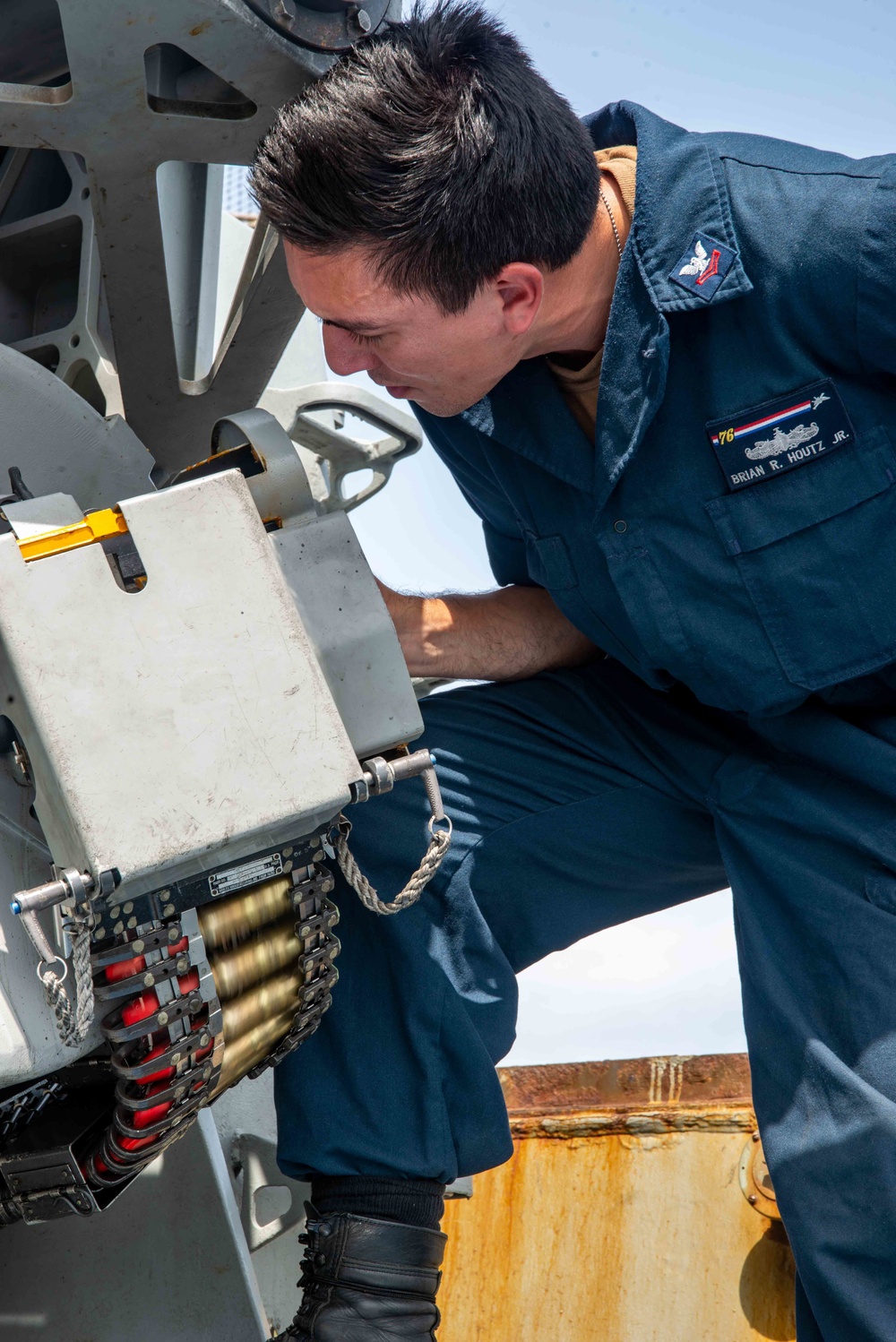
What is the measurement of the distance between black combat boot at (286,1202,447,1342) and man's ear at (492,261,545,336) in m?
1.03

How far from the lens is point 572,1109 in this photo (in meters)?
2.46

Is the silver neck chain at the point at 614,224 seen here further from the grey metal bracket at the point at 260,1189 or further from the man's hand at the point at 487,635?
the grey metal bracket at the point at 260,1189

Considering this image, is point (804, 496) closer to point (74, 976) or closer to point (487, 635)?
point (487, 635)

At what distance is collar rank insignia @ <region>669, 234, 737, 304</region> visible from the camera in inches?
60.5

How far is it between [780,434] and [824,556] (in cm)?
15

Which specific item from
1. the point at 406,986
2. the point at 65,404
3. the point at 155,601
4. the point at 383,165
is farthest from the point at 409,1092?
the point at 383,165

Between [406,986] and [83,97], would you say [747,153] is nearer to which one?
[83,97]

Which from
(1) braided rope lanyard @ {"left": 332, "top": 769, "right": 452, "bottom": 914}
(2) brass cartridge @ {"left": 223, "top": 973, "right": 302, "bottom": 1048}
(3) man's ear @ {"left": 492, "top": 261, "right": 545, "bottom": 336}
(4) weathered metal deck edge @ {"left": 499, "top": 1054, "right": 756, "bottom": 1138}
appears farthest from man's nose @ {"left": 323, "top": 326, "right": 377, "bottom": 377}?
(4) weathered metal deck edge @ {"left": 499, "top": 1054, "right": 756, "bottom": 1138}

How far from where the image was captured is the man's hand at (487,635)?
1766 millimetres

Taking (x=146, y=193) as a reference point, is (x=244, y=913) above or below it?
below

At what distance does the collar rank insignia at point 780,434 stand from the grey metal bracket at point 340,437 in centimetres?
85

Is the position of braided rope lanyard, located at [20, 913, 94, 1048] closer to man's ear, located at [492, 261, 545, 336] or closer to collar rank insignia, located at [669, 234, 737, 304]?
man's ear, located at [492, 261, 545, 336]

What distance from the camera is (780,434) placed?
158 centimetres

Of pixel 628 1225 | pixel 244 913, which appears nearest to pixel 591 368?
pixel 244 913
